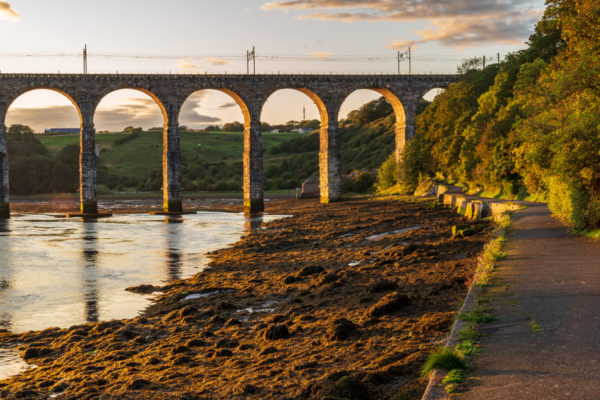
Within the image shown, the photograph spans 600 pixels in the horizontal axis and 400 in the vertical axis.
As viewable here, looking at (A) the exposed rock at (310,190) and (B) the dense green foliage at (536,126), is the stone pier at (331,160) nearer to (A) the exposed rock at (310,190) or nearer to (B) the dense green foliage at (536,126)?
(B) the dense green foliage at (536,126)

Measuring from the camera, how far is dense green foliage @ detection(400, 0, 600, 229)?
17.2m

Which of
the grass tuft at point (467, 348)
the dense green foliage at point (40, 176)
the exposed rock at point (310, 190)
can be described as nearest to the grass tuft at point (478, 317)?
the grass tuft at point (467, 348)

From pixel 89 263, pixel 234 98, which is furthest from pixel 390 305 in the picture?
pixel 234 98

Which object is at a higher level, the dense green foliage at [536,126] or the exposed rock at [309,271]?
the dense green foliage at [536,126]

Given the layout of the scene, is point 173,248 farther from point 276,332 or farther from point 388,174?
point 388,174

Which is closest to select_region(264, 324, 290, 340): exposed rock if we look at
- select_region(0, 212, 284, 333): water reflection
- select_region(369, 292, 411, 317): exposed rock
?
select_region(369, 292, 411, 317): exposed rock

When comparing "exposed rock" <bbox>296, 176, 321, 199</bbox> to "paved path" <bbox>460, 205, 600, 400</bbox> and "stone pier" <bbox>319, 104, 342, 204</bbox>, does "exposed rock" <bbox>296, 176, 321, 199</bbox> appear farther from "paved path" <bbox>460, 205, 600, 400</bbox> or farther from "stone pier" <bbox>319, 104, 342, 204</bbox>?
"paved path" <bbox>460, 205, 600, 400</bbox>

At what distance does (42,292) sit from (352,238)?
44.6 ft

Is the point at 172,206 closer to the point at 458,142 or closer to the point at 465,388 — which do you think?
the point at 458,142

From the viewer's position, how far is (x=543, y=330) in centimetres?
775

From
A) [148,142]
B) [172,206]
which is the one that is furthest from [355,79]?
[148,142]

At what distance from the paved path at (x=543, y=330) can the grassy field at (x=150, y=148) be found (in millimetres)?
99595

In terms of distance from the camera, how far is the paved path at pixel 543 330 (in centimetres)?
580

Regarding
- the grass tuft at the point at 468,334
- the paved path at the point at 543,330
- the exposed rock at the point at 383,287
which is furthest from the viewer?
the exposed rock at the point at 383,287
